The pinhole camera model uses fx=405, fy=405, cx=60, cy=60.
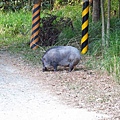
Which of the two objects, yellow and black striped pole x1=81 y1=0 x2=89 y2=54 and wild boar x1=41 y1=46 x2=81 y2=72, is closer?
wild boar x1=41 y1=46 x2=81 y2=72

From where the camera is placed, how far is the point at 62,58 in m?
9.34

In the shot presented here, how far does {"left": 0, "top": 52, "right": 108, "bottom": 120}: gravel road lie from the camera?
591 cm

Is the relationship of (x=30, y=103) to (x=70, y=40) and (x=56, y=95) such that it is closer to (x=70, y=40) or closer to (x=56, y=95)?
(x=56, y=95)

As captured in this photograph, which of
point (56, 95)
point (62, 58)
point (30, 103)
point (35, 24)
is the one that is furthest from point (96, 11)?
point (30, 103)

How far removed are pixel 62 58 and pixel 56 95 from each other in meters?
2.21

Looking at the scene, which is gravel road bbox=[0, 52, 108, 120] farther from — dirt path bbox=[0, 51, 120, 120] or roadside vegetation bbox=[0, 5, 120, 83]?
roadside vegetation bbox=[0, 5, 120, 83]

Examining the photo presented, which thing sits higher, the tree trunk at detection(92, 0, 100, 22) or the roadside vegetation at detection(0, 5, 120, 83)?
the tree trunk at detection(92, 0, 100, 22)

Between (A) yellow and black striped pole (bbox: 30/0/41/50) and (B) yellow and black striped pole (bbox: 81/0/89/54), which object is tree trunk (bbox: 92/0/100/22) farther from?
(B) yellow and black striped pole (bbox: 81/0/89/54)

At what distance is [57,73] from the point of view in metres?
9.16

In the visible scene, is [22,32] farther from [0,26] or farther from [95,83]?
[95,83]

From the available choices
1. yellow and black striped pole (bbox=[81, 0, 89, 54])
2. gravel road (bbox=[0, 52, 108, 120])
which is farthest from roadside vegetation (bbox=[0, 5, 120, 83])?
gravel road (bbox=[0, 52, 108, 120])

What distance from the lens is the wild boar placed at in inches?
Answer: 366

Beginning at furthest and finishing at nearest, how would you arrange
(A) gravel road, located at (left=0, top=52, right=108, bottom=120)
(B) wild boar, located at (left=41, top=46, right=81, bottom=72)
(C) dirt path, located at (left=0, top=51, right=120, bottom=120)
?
(B) wild boar, located at (left=41, top=46, right=81, bottom=72) < (C) dirt path, located at (left=0, top=51, right=120, bottom=120) < (A) gravel road, located at (left=0, top=52, right=108, bottom=120)

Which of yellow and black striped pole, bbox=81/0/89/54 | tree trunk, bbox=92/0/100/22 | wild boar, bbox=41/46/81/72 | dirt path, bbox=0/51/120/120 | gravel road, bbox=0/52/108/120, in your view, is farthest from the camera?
tree trunk, bbox=92/0/100/22
